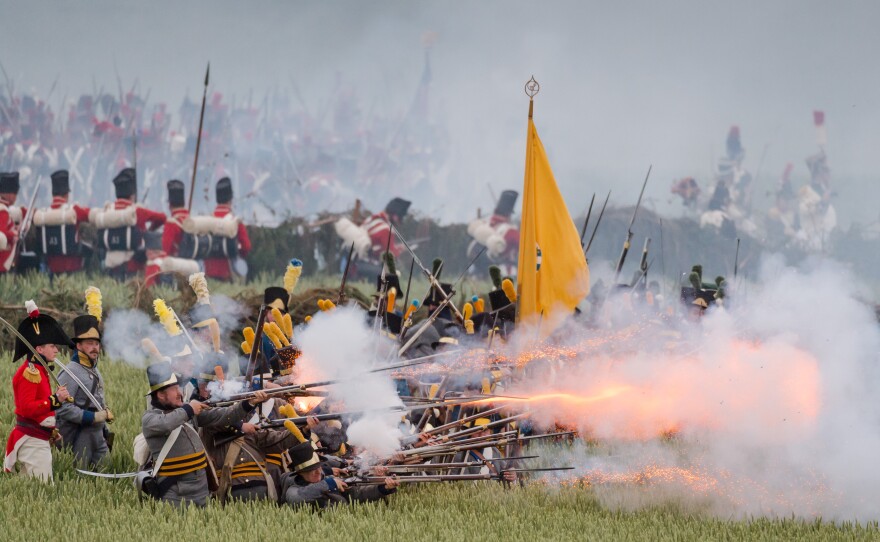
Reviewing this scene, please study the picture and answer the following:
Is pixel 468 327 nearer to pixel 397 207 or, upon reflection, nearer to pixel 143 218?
pixel 143 218

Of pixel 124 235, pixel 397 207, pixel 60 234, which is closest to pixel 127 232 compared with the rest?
pixel 124 235

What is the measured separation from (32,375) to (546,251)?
4871 millimetres

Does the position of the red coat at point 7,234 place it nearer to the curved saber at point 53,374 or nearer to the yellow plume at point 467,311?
the curved saber at point 53,374

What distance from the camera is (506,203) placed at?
2944cm

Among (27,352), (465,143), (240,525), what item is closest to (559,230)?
(240,525)

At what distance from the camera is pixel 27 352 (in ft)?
37.7

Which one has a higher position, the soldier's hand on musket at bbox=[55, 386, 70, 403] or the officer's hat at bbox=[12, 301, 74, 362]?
the officer's hat at bbox=[12, 301, 74, 362]

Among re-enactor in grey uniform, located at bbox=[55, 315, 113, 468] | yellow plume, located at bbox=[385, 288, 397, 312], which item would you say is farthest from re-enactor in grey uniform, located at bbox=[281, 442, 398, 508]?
yellow plume, located at bbox=[385, 288, 397, 312]

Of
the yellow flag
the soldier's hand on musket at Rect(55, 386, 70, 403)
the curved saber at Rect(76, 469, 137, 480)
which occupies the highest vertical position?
the yellow flag

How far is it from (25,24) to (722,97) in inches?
1112

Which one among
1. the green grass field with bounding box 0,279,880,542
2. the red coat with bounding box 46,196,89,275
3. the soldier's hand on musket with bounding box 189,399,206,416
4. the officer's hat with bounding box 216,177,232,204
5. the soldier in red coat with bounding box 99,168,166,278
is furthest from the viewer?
the soldier in red coat with bounding box 99,168,166,278

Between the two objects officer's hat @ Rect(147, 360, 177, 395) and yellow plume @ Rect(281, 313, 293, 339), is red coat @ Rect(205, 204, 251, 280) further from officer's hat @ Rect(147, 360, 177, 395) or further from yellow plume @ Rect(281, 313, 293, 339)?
officer's hat @ Rect(147, 360, 177, 395)

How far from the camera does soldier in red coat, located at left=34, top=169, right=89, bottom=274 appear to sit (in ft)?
79.3

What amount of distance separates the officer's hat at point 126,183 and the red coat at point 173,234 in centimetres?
120
